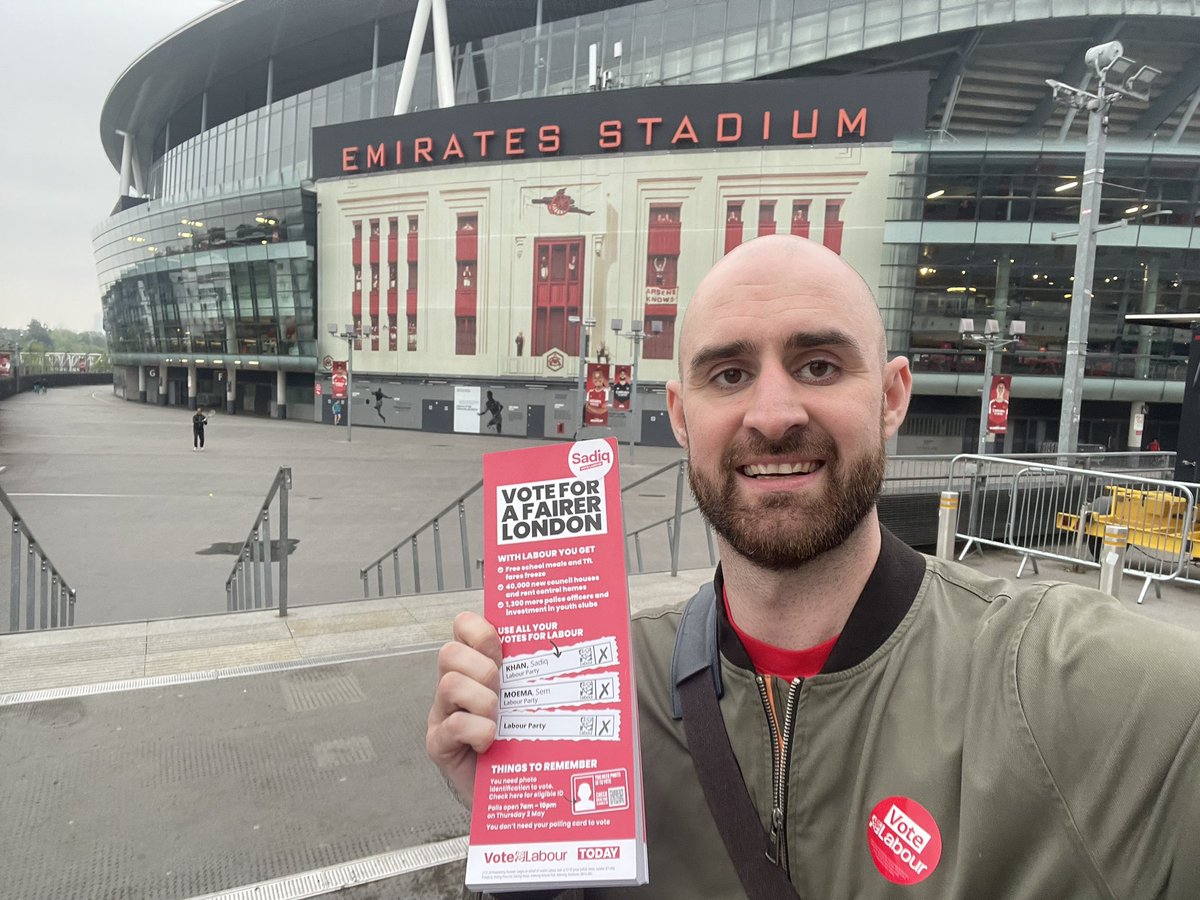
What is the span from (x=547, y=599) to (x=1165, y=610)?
27.8 feet

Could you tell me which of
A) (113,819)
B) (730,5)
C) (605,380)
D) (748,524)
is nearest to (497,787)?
(748,524)

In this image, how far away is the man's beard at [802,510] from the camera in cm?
135

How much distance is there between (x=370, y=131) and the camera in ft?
127

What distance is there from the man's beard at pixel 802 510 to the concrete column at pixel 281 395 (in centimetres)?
4776

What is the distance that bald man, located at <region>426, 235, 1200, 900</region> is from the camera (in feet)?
3.38

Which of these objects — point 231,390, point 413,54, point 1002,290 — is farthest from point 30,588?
point 231,390

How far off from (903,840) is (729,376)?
2.97 ft

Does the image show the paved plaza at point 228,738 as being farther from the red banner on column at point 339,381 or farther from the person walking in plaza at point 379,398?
the person walking in plaza at point 379,398

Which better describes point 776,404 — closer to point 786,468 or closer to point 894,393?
point 786,468

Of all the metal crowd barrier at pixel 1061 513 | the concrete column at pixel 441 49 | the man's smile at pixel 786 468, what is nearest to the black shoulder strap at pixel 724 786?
the man's smile at pixel 786 468

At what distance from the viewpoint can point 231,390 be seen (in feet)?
157

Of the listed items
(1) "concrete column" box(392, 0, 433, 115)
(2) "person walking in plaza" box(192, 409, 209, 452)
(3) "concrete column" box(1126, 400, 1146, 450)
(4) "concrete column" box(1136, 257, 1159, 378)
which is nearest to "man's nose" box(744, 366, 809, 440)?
(2) "person walking in plaza" box(192, 409, 209, 452)

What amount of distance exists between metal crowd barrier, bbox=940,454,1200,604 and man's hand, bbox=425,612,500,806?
336 inches

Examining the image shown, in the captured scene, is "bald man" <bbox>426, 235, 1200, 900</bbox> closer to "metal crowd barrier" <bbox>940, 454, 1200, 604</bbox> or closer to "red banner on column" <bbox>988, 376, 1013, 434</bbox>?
"metal crowd barrier" <bbox>940, 454, 1200, 604</bbox>
